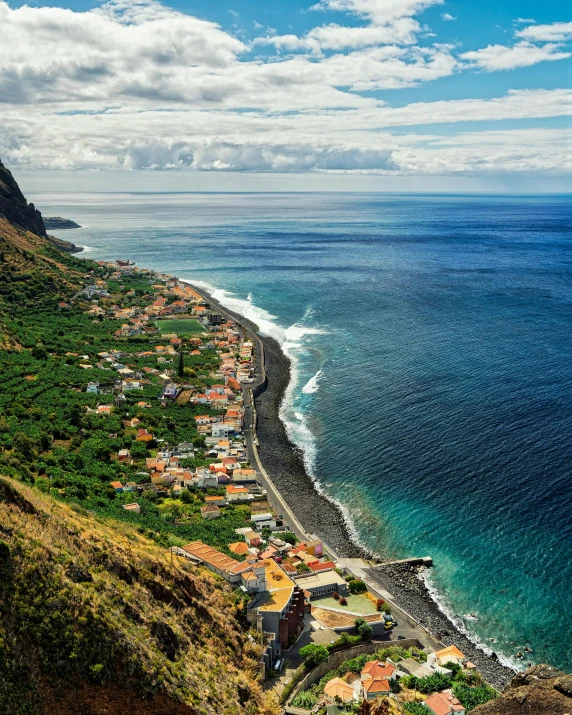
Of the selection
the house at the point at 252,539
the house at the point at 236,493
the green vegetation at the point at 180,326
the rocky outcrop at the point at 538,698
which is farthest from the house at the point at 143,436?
the rocky outcrop at the point at 538,698

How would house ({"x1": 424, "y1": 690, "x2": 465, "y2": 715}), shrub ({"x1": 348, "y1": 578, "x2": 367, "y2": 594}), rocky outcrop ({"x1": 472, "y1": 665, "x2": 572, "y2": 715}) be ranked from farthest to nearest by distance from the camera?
shrub ({"x1": 348, "y1": 578, "x2": 367, "y2": 594}) → house ({"x1": 424, "y1": 690, "x2": 465, "y2": 715}) → rocky outcrop ({"x1": 472, "y1": 665, "x2": 572, "y2": 715})

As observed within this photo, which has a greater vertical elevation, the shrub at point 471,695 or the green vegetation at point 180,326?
the green vegetation at point 180,326

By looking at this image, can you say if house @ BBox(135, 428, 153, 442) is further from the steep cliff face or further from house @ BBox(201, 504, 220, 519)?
the steep cliff face

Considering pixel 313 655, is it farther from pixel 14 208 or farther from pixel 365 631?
pixel 14 208

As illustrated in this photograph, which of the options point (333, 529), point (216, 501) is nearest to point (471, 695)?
point (333, 529)

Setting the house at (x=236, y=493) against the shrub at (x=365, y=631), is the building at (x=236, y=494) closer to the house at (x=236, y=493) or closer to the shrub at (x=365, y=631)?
the house at (x=236, y=493)

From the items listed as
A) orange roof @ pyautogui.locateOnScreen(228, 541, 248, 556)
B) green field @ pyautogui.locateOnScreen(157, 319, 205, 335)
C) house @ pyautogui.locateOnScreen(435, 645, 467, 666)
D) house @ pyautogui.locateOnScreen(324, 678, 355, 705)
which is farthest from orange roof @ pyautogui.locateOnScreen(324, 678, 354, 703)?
green field @ pyautogui.locateOnScreen(157, 319, 205, 335)

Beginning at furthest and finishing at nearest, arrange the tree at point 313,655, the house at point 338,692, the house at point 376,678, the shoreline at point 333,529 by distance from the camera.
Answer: the shoreline at point 333,529 → the tree at point 313,655 → the house at point 376,678 → the house at point 338,692
